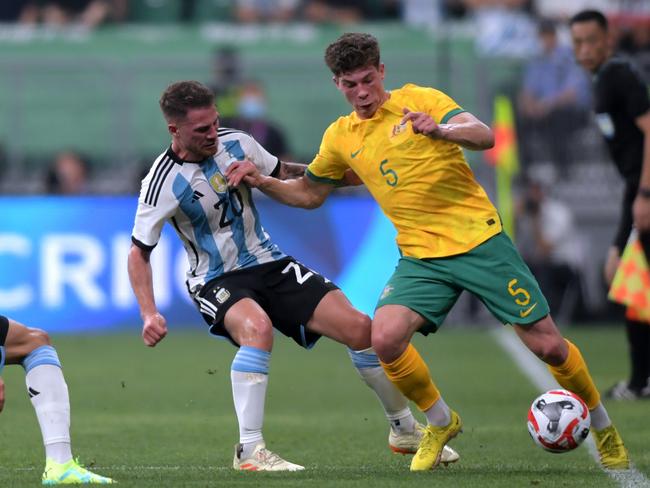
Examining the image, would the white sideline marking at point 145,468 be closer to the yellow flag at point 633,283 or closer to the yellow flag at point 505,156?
the yellow flag at point 633,283

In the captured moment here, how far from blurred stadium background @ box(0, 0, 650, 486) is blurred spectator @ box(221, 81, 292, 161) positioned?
0.33ft

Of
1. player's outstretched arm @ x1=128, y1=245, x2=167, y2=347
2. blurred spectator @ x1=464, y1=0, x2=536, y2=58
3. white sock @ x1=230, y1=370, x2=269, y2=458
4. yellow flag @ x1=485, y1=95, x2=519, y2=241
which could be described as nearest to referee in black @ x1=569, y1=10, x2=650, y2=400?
white sock @ x1=230, y1=370, x2=269, y2=458

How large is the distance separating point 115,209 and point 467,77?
4.57 meters

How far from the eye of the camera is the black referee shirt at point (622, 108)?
9.21 metres

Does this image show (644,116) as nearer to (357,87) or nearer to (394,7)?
(357,87)

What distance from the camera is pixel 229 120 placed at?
51.4 ft

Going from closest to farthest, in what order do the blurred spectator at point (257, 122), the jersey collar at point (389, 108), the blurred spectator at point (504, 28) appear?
the jersey collar at point (389, 108) < the blurred spectator at point (257, 122) < the blurred spectator at point (504, 28)

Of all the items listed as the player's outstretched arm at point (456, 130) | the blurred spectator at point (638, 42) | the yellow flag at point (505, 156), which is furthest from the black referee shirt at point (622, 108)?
the blurred spectator at point (638, 42)

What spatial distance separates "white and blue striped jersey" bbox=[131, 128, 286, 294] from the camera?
6.99 meters

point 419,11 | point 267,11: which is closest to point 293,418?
point 267,11

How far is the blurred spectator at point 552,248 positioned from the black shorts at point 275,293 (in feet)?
29.1

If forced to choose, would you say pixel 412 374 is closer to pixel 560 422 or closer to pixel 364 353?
pixel 364 353

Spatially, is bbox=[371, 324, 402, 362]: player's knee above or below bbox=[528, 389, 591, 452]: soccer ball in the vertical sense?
above

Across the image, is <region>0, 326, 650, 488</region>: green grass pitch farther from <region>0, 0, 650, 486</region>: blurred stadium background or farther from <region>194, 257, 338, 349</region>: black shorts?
<region>194, 257, 338, 349</region>: black shorts
